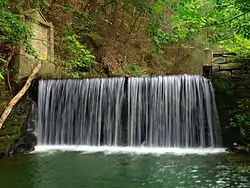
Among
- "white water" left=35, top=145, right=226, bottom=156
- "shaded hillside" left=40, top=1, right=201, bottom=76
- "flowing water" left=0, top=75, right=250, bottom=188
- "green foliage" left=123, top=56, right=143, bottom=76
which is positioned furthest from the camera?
"green foliage" left=123, top=56, right=143, bottom=76

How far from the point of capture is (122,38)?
16.6 metres

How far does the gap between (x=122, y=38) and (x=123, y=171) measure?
1189cm

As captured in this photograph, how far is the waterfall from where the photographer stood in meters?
8.17

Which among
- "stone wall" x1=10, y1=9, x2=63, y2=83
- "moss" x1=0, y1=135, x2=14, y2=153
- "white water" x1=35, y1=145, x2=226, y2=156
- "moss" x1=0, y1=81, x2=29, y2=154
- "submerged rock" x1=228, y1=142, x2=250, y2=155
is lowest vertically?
"white water" x1=35, y1=145, x2=226, y2=156

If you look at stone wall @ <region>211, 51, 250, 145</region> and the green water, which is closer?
the green water

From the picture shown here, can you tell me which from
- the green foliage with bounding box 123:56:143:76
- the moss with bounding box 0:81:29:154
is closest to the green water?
the moss with bounding box 0:81:29:154

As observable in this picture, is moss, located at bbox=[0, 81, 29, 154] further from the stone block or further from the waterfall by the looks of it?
the waterfall

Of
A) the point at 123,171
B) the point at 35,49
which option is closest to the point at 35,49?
the point at 35,49

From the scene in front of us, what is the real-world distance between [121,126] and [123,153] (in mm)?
1405

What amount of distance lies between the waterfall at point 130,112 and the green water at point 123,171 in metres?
1.32

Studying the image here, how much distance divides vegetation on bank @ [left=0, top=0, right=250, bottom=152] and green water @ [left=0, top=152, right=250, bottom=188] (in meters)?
1.92

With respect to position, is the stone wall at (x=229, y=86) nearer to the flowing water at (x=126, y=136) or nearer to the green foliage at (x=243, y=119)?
the green foliage at (x=243, y=119)

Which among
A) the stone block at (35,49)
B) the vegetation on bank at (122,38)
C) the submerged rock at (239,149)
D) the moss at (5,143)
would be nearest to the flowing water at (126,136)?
the submerged rock at (239,149)

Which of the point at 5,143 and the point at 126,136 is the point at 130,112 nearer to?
the point at 126,136
